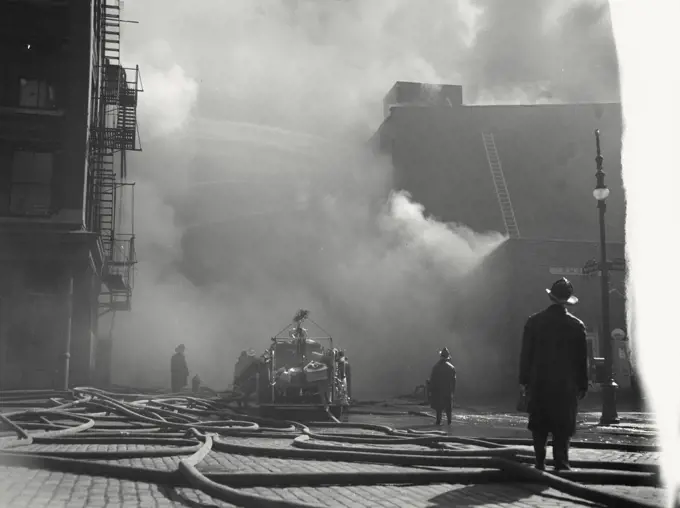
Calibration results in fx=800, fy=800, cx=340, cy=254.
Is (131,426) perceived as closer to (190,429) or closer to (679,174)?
(190,429)

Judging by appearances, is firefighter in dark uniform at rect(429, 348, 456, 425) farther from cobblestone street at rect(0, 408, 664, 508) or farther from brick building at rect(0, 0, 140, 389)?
brick building at rect(0, 0, 140, 389)

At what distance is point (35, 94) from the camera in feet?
78.1

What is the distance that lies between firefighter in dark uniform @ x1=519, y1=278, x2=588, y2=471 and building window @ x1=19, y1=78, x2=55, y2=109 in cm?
2020

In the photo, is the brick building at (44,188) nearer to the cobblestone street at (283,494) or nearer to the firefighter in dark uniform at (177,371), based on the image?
the firefighter in dark uniform at (177,371)

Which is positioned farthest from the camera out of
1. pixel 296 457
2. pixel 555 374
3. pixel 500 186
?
pixel 500 186

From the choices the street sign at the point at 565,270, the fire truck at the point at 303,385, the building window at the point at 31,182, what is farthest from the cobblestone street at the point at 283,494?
the street sign at the point at 565,270

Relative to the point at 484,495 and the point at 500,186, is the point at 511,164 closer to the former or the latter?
the point at 500,186

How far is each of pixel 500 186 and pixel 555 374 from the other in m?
35.9

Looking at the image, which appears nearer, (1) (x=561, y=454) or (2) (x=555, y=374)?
(1) (x=561, y=454)

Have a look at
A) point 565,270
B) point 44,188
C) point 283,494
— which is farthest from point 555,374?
point 565,270

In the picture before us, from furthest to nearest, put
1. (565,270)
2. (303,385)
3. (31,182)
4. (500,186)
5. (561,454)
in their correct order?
1. (500,186)
2. (565,270)
3. (31,182)
4. (303,385)
5. (561,454)

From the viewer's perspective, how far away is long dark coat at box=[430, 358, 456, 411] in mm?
16484

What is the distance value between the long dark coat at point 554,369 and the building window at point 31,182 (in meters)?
19.2

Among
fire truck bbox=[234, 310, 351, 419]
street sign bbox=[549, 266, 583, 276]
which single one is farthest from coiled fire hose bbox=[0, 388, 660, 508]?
street sign bbox=[549, 266, 583, 276]
